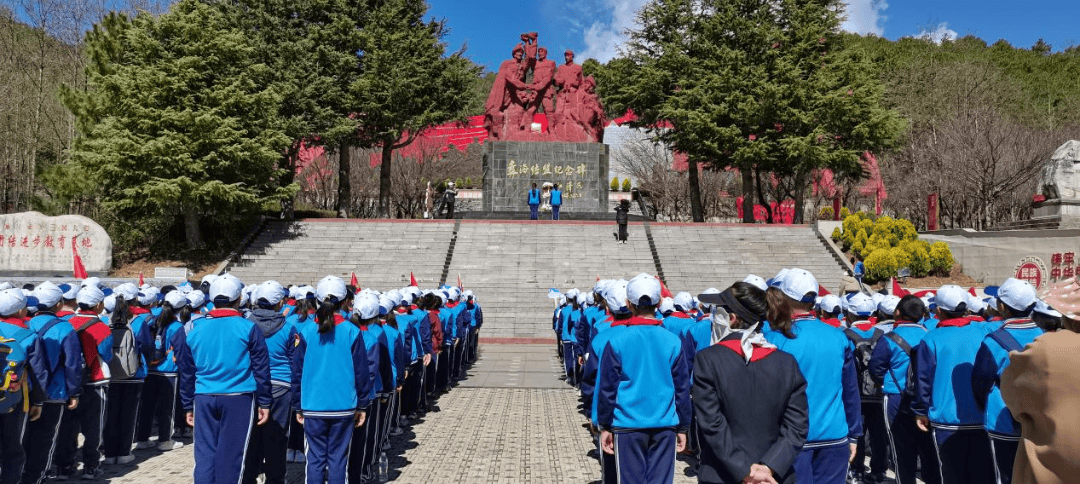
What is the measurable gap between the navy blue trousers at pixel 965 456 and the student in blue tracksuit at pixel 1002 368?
149 mm

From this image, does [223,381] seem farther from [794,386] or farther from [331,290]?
[794,386]

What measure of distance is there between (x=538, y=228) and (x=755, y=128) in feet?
35.4

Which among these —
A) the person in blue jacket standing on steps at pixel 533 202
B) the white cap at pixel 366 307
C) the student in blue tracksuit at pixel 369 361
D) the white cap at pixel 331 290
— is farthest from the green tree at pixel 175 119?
the white cap at pixel 331 290

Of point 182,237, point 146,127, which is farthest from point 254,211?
point 146,127

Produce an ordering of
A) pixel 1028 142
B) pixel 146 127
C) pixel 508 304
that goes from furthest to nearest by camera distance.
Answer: pixel 1028 142 < pixel 146 127 < pixel 508 304

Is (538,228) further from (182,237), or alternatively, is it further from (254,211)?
(182,237)

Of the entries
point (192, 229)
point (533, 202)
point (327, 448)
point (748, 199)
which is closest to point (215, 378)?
point (327, 448)

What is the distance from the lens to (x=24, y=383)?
19.0 ft

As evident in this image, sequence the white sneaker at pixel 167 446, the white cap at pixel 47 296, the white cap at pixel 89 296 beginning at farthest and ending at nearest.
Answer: the white sneaker at pixel 167 446, the white cap at pixel 89 296, the white cap at pixel 47 296

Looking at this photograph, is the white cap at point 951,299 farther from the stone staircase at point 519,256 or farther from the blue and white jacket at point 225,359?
the stone staircase at point 519,256

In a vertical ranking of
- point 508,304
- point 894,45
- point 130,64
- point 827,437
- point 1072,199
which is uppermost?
point 894,45

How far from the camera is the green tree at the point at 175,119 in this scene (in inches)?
945

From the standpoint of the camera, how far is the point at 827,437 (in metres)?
4.27

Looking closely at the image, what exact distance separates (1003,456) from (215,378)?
548 cm
